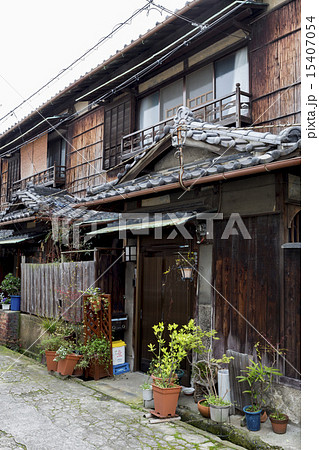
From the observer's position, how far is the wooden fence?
10297 mm

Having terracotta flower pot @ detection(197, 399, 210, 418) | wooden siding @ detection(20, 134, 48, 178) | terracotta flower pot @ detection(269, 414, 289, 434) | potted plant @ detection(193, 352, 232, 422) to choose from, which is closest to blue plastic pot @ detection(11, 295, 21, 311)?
wooden siding @ detection(20, 134, 48, 178)

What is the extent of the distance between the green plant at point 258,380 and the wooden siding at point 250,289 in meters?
0.33

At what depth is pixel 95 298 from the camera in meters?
9.45

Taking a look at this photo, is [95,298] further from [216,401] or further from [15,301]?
[15,301]

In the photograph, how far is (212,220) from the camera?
7910 mm

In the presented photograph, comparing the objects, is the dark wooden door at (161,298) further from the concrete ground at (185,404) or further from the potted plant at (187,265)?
the concrete ground at (185,404)

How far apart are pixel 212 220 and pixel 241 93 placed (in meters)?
4.05

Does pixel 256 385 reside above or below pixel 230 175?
below

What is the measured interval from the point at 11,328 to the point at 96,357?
550 centimetres

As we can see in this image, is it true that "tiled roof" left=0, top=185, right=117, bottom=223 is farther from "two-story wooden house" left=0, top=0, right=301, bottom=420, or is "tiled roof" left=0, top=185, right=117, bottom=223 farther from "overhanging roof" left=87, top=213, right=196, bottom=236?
"overhanging roof" left=87, top=213, right=196, bottom=236

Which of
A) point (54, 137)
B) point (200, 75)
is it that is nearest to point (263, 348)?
point (200, 75)

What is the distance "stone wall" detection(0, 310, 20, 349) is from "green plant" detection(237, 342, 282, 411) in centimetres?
909

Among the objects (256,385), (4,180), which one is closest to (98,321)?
(256,385)

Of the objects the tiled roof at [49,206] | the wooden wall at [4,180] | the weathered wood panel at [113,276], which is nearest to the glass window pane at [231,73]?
the tiled roof at [49,206]
